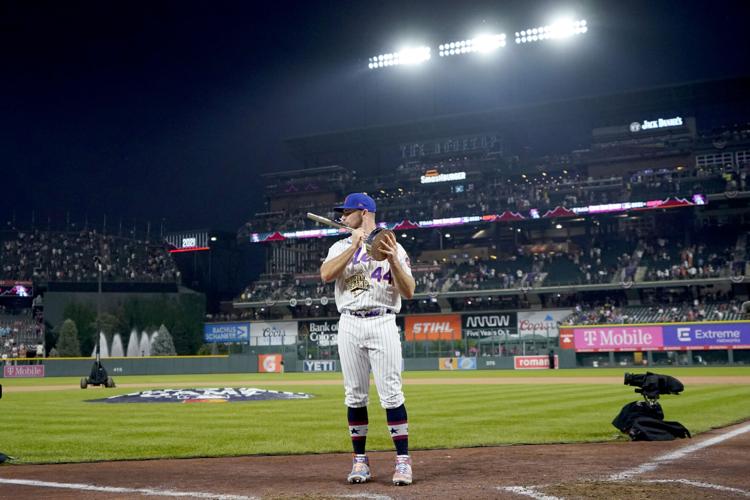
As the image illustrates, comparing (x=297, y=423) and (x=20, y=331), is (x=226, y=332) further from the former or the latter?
(x=297, y=423)

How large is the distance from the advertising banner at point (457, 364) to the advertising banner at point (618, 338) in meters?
6.28

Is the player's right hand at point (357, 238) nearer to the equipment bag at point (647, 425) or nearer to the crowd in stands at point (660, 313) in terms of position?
the equipment bag at point (647, 425)

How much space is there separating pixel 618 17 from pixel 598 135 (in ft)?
37.8

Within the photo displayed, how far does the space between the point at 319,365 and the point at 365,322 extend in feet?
142

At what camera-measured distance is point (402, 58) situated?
200ft

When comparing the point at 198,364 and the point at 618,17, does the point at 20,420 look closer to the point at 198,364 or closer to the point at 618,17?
the point at 198,364

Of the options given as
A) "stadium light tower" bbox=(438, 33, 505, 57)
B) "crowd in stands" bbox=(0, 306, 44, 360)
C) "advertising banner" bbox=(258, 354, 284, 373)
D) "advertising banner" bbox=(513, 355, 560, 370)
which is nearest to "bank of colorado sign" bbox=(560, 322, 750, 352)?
"advertising banner" bbox=(513, 355, 560, 370)

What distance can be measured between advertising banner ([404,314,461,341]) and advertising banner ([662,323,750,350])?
19950 millimetres

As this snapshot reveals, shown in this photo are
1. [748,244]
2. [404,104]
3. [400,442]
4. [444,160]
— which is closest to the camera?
[400,442]

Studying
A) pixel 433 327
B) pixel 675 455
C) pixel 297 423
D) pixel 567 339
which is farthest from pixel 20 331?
pixel 675 455

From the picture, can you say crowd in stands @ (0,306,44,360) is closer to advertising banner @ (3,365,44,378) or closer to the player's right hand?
advertising banner @ (3,365,44,378)

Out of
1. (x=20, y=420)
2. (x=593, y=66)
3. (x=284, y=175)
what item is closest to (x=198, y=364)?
(x=284, y=175)

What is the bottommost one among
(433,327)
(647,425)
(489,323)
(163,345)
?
(647,425)

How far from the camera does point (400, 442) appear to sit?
6340mm
